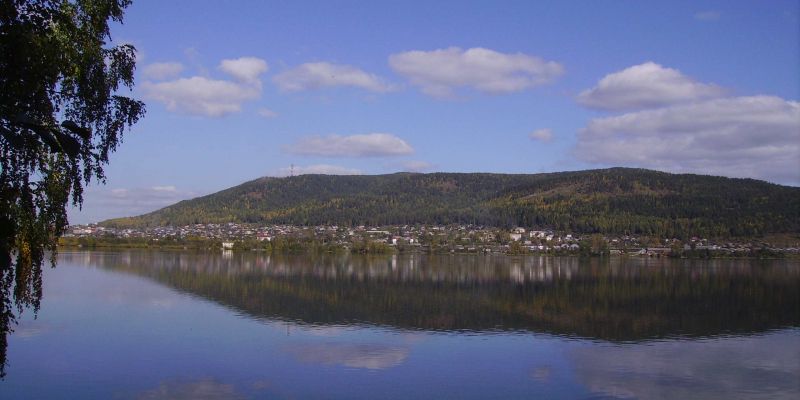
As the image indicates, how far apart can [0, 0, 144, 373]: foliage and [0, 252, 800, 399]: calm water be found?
1000 cm

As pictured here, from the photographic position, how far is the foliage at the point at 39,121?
808 centimetres

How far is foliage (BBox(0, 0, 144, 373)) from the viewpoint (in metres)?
8.08

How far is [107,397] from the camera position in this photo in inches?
679

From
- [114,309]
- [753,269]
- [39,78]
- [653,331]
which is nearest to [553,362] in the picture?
[653,331]

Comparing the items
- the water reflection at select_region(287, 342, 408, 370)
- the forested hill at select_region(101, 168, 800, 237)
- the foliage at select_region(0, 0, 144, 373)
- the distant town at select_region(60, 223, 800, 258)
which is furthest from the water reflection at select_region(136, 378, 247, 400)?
the forested hill at select_region(101, 168, 800, 237)

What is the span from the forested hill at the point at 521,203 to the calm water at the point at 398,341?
229ft

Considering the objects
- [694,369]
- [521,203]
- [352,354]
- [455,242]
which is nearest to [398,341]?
[352,354]

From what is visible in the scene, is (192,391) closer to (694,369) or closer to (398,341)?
(398,341)

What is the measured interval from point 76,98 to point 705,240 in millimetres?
111485

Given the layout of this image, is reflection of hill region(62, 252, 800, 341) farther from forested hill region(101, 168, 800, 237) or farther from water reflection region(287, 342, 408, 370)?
forested hill region(101, 168, 800, 237)

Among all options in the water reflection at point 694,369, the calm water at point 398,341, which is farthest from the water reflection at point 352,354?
the water reflection at point 694,369

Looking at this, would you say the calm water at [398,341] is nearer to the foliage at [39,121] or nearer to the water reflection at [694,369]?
the water reflection at [694,369]

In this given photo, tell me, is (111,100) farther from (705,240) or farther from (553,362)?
(705,240)

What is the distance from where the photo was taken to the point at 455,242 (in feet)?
400
